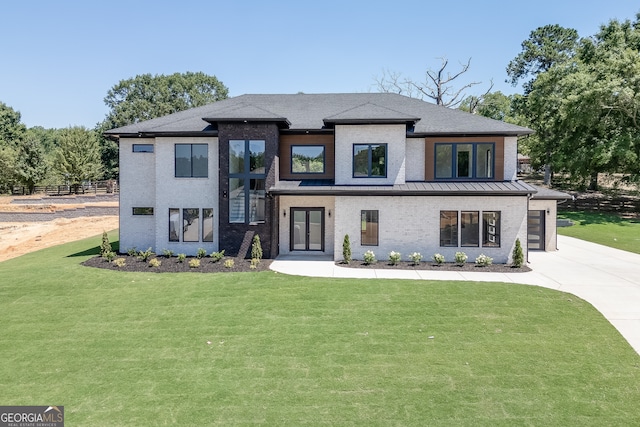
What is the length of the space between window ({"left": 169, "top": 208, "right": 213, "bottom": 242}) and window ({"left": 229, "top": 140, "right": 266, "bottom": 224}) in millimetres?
1401

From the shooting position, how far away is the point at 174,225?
17.7m

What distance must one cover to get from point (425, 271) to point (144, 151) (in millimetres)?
14055

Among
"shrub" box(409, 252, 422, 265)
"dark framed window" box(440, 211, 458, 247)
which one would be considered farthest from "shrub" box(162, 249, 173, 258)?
"dark framed window" box(440, 211, 458, 247)

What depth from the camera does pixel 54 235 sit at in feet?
91.5

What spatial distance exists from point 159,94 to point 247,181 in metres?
65.2

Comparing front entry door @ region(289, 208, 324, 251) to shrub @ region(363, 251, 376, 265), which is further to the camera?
front entry door @ region(289, 208, 324, 251)

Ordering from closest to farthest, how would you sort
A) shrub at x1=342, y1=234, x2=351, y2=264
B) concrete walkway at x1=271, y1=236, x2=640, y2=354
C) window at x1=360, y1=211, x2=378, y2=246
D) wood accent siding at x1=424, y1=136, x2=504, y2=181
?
concrete walkway at x1=271, y1=236, x2=640, y2=354, shrub at x1=342, y1=234, x2=351, y2=264, window at x1=360, y1=211, x2=378, y2=246, wood accent siding at x1=424, y1=136, x2=504, y2=181

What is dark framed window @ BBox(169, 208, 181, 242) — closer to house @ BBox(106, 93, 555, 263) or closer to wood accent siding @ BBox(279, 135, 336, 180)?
house @ BBox(106, 93, 555, 263)

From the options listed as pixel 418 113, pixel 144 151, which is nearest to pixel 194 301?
pixel 144 151

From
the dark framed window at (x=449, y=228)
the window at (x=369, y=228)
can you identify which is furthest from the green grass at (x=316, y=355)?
the window at (x=369, y=228)

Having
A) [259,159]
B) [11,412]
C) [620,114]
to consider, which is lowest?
[11,412]

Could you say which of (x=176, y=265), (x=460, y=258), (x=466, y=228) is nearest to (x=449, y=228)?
(x=466, y=228)

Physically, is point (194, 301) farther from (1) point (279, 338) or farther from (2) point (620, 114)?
(2) point (620, 114)

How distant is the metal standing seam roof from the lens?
52.2 ft
